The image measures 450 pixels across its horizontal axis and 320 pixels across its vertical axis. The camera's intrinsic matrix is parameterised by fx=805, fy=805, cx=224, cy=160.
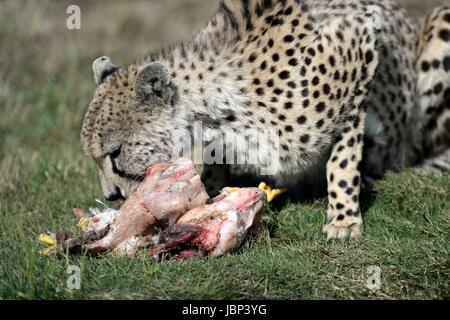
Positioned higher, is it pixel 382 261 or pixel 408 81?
pixel 408 81

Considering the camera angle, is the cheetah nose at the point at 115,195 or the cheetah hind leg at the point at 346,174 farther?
the cheetah hind leg at the point at 346,174

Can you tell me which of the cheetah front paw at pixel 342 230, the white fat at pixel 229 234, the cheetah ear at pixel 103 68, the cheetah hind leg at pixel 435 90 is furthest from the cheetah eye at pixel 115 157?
the cheetah hind leg at pixel 435 90

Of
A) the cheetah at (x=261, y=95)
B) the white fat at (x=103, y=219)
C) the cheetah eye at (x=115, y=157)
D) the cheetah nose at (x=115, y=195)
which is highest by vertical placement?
the cheetah at (x=261, y=95)

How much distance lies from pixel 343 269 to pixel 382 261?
0.22m

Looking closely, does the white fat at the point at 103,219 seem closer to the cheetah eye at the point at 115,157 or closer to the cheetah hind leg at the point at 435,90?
the cheetah eye at the point at 115,157

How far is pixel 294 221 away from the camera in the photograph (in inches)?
190

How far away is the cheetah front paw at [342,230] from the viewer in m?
4.57

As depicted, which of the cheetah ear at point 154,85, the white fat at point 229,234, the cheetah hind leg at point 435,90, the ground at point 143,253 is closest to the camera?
the ground at point 143,253

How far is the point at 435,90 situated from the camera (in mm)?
5809

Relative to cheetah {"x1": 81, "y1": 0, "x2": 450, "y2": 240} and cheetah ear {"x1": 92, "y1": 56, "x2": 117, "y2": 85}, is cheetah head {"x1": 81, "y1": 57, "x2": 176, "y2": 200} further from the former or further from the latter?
cheetah ear {"x1": 92, "y1": 56, "x2": 117, "y2": 85}

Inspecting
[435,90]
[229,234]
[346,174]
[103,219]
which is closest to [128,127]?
[103,219]

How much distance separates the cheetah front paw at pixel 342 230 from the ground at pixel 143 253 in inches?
2.5

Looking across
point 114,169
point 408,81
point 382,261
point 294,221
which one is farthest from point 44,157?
point 382,261

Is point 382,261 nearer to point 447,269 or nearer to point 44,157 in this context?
point 447,269
